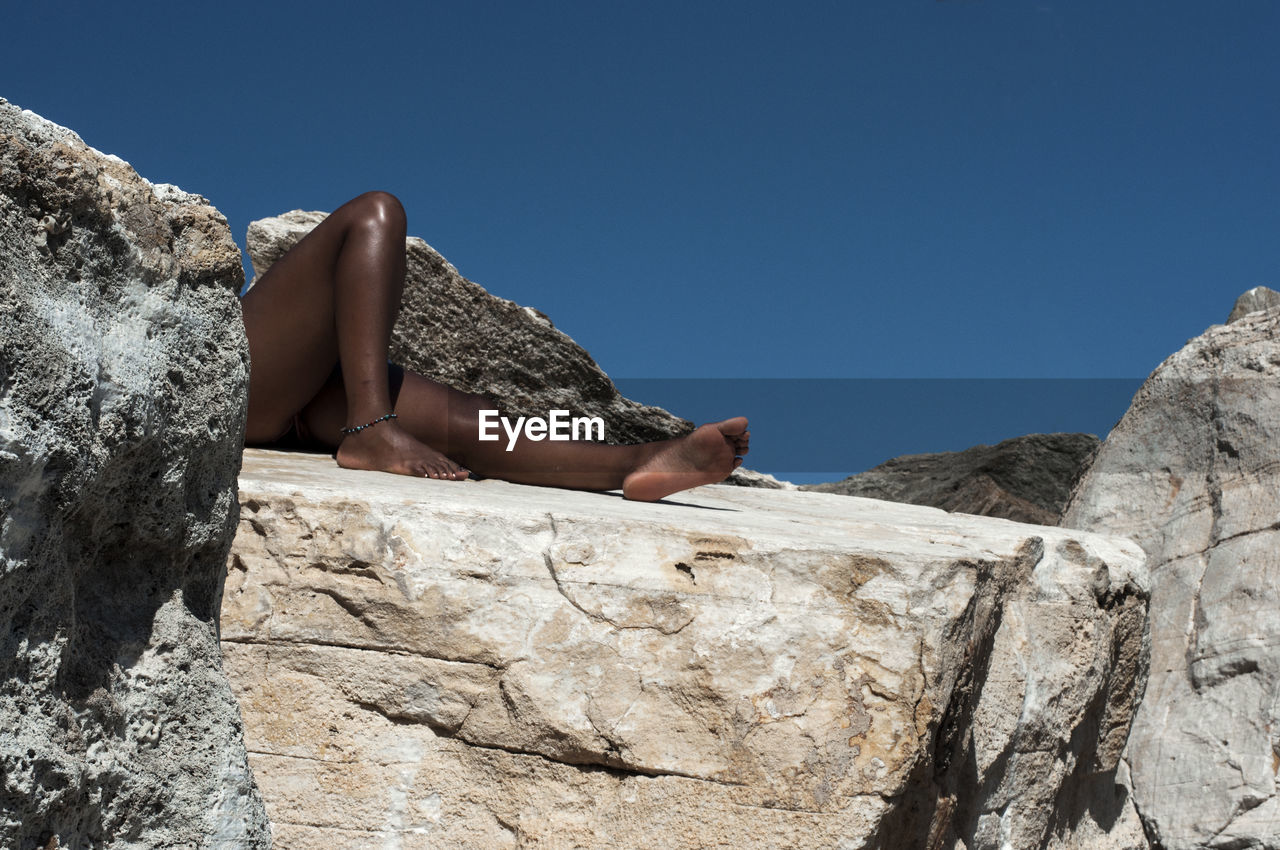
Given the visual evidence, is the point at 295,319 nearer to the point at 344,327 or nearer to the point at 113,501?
the point at 344,327

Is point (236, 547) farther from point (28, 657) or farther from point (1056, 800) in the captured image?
point (1056, 800)

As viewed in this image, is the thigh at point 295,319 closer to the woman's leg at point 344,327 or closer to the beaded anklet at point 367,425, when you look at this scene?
the woman's leg at point 344,327

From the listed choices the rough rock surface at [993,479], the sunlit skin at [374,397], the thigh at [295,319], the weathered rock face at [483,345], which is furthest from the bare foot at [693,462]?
the rough rock surface at [993,479]

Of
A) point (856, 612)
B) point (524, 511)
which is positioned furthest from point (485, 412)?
point (856, 612)

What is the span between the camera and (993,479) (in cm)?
509

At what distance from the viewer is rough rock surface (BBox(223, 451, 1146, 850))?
1.94m

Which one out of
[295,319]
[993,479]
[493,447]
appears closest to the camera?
[295,319]

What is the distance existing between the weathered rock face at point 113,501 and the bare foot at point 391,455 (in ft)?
4.93

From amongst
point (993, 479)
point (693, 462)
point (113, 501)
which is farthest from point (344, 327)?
point (993, 479)

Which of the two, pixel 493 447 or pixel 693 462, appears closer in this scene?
pixel 693 462

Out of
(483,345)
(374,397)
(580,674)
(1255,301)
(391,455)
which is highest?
(1255,301)

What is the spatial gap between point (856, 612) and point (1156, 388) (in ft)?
7.24

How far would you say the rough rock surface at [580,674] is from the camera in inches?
76.2

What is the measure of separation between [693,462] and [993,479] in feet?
8.85
